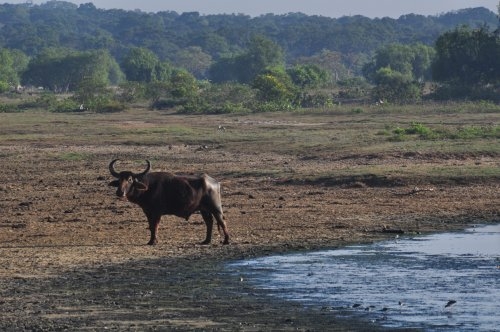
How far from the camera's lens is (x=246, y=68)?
100 metres

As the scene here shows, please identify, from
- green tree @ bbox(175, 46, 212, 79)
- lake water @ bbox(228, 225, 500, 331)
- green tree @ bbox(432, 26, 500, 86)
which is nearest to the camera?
lake water @ bbox(228, 225, 500, 331)

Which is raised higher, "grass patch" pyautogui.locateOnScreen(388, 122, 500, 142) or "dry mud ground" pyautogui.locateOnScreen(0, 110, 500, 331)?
"dry mud ground" pyautogui.locateOnScreen(0, 110, 500, 331)

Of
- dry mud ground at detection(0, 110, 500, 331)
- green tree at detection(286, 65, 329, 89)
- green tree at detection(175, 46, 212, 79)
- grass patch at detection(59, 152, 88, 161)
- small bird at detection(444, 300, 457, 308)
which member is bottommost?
green tree at detection(175, 46, 212, 79)

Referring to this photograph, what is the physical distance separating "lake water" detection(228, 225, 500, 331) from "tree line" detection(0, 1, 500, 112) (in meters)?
34.9

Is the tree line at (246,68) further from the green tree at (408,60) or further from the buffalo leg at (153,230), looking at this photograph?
the buffalo leg at (153,230)

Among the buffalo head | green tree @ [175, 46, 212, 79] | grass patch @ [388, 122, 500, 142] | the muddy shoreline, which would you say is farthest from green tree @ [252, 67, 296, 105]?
green tree @ [175, 46, 212, 79]

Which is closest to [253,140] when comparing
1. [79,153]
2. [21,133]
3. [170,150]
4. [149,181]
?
[170,150]

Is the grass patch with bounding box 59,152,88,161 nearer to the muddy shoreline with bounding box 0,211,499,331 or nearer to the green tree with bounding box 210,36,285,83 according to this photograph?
the muddy shoreline with bounding box 0,211,499,331

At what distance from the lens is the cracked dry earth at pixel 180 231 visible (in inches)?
453

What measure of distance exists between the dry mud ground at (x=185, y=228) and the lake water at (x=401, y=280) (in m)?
0.39

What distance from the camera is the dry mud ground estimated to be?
1153 centimetres

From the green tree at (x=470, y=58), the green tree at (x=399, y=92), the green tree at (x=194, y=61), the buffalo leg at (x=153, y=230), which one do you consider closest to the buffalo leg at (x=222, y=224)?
the buffalo leg at (x=153, y=230)

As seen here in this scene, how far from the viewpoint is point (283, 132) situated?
36.6 meters

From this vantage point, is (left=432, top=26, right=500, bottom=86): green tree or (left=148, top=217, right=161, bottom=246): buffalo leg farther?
(left=432, top=26, right=500, bottom=86): green tree
